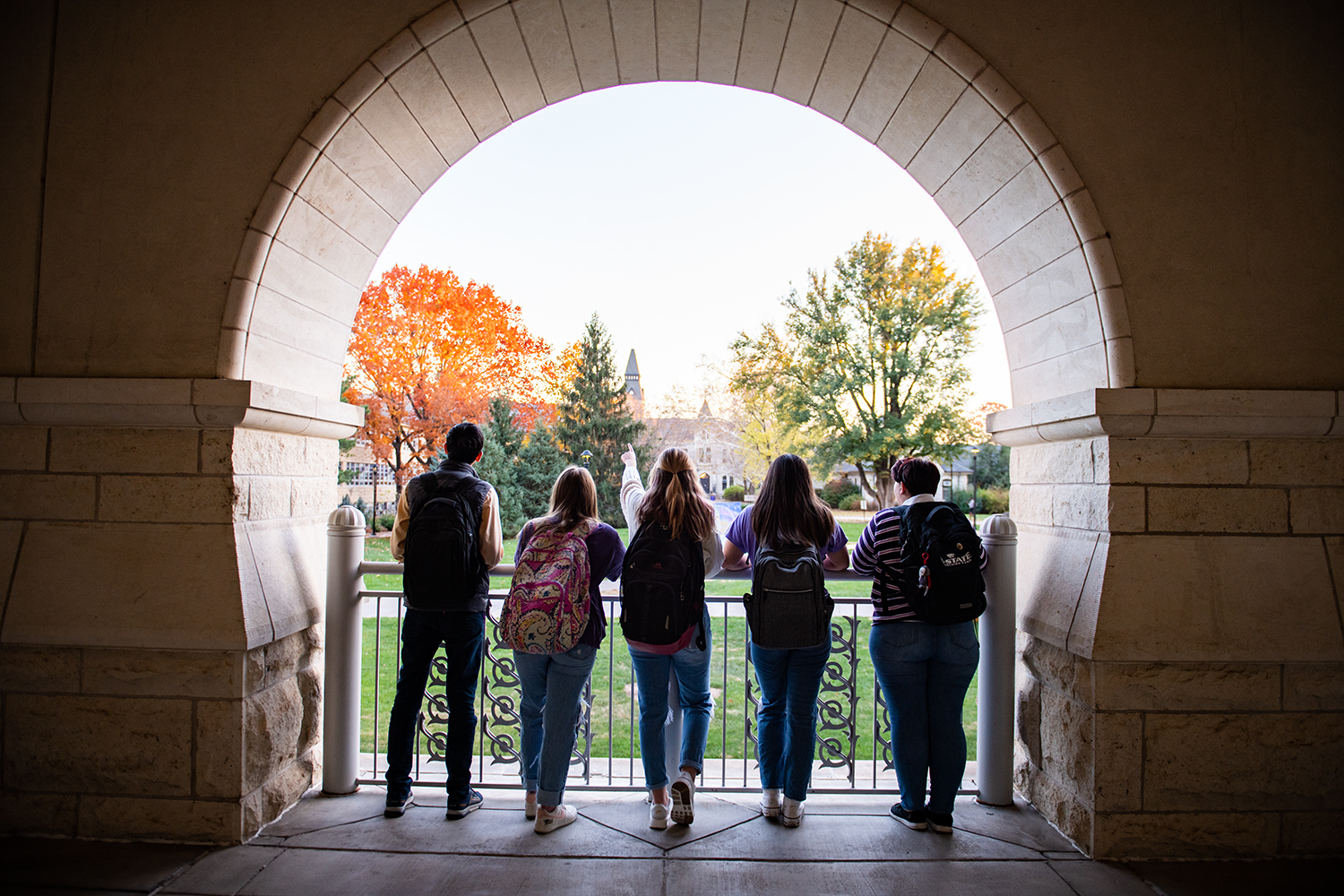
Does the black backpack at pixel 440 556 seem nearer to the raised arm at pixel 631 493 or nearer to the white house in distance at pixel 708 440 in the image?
the raised arm at pixel 631 493

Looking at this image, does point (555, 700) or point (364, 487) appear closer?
point (555, 700)

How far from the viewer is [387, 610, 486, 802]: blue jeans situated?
291 centimetres

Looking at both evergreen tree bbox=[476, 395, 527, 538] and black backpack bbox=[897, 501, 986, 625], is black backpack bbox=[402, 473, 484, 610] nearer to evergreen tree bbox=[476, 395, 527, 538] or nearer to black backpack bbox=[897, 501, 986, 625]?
black backpack bbox=[897, 501, 986, 625]

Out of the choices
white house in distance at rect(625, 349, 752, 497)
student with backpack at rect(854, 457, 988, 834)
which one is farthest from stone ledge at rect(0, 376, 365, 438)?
white house in distance at rect(625, 349, 752, 497)

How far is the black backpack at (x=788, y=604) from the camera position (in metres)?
2.71

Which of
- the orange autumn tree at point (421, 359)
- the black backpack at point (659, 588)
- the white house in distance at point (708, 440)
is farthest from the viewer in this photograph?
the white house in distance at point (708, 440)

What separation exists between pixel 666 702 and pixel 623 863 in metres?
0.58

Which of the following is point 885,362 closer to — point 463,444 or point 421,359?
point 421,359

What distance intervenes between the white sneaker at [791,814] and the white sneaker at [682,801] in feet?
1.26

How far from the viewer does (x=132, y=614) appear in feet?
9.23

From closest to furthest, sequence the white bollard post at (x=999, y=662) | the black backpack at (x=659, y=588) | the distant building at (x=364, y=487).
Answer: the black backpack at (x=659, y=588) < the white bollard post at (x=999, y=662) < the distant building at (x=364, y=487)

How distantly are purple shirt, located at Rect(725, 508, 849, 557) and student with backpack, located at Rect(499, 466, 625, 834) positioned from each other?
1.63 ft

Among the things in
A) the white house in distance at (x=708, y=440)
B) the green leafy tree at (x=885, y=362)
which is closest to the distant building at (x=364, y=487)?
Result: the white house in distance at (x=708, y=440)

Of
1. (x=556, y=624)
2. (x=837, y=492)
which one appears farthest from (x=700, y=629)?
(x=837, y=492)
